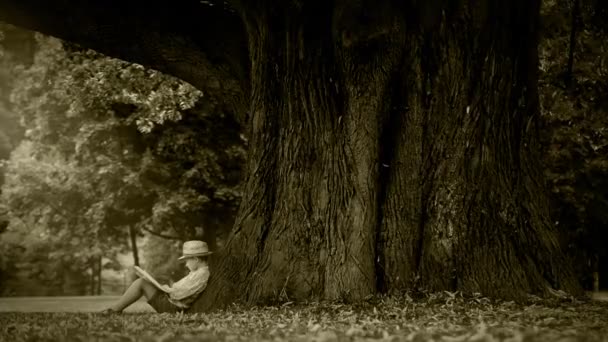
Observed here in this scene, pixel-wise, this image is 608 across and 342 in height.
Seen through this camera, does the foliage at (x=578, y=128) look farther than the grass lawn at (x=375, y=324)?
Yes

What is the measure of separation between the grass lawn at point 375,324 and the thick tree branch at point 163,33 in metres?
3.34

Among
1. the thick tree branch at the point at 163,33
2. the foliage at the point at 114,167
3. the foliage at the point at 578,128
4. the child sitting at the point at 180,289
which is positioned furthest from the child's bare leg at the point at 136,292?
the foliage at the point at 114,167

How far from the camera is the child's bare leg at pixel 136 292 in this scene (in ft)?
27.2

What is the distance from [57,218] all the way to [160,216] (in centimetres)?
447

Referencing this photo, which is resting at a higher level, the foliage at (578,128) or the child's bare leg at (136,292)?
the foliage at (578,128)

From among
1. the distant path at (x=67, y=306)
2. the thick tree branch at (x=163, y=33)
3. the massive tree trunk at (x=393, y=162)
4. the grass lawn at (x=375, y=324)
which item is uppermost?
the thick tree branch at (x=163, y=33)

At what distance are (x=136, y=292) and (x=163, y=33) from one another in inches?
133

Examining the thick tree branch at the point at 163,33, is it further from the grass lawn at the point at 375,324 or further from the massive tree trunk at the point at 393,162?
the grass lawn at the point at 375,324

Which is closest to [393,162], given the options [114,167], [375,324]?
[375,324]

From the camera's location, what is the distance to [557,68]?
14773mm

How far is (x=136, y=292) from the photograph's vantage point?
840 centimetres

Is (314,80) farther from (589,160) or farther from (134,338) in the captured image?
(589,160)

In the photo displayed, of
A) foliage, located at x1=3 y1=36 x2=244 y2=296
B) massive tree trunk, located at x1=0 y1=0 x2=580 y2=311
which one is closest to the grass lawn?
massive tree trunk, located at x1=0 y1=0 x2=580 y2=311

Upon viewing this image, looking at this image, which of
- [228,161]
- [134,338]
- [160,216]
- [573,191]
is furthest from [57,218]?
[134,338]
